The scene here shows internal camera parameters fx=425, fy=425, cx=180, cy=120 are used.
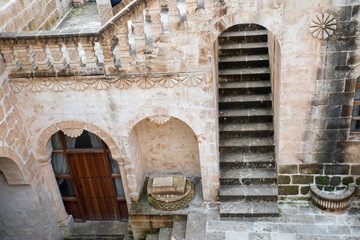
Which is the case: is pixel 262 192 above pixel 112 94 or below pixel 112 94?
below

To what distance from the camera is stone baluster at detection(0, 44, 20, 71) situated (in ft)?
24.0

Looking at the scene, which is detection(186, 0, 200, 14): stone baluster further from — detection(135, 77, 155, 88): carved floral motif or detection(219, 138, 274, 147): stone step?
detection(219, 138, 274, 147): stone step

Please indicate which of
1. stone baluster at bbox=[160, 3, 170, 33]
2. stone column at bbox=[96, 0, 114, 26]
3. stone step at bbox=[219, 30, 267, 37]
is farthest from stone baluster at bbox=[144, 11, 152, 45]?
stone step at bbox=[219, 30, 267, 37]

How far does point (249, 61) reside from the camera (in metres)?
9.80

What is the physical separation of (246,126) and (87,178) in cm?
363

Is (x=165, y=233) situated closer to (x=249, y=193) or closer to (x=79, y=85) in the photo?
(x=249, y=193)

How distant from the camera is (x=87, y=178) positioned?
30.3ft

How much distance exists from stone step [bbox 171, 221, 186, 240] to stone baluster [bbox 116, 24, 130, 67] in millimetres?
3519

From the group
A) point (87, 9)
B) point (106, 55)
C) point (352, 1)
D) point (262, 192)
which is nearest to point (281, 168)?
point (262, 192)

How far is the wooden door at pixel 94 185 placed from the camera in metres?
9.02

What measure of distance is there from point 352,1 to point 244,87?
11.0 ft

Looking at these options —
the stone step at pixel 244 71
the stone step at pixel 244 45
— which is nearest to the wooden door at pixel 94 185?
the stone step at pixel 244 71

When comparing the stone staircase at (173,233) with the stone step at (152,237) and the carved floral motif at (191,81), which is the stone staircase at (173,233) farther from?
Answer: the carved floral motif at (191,81)

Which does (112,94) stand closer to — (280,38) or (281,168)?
(280,38)
